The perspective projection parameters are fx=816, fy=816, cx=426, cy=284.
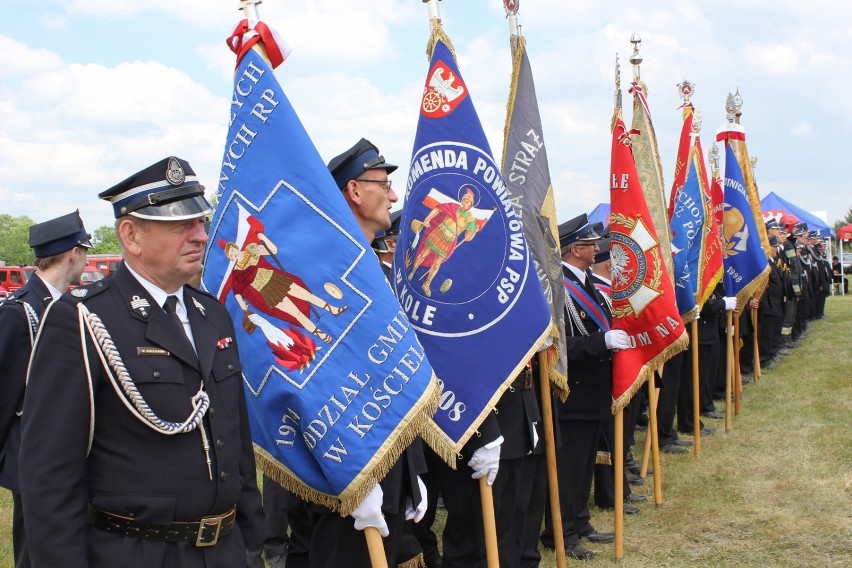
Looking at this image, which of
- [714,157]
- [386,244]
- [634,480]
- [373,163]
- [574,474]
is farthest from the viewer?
[714,157]

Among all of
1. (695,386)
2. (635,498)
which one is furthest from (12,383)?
(695,386)

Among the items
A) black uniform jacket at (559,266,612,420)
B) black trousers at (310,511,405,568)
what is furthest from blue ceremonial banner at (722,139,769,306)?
black trousers at (310,511,405,568)

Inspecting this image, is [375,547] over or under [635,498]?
over

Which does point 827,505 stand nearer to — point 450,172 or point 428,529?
point 428,529

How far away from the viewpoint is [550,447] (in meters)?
4.70

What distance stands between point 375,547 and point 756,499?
4.50m

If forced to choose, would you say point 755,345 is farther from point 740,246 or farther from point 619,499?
point 619,499

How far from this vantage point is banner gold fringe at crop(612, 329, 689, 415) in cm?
545

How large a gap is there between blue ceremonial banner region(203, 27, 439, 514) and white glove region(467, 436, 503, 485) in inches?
32.4

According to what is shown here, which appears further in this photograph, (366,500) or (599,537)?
(599,537)

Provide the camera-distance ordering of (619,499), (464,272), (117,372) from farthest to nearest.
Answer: (619,499) → (464,272) → (117,372)

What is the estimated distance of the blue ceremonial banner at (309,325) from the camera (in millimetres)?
3029

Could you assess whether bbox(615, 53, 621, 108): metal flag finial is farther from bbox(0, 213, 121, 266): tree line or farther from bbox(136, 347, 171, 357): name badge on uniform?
bbox(0, 213, 121, 266): tree line

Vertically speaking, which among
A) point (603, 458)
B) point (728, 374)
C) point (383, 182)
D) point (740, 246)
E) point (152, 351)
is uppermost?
point (383, 182)
